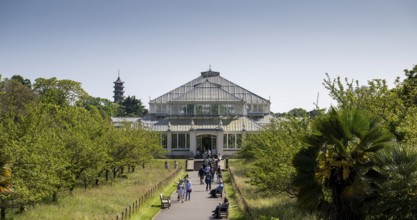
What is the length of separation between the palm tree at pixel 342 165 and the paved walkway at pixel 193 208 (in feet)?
32.2

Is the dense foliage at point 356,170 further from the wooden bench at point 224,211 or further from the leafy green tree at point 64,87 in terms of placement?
the leafy green tree at point 64,87

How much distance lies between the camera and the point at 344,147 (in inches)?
547

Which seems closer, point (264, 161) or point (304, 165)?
point (304, 165)

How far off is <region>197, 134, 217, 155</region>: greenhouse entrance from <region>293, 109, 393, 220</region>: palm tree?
51585 millimetres

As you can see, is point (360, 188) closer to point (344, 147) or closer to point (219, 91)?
point (344, 147)

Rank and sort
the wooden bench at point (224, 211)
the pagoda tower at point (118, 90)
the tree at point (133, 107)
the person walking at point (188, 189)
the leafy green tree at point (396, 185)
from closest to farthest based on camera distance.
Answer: the leafy green tree at point (396, 185), the wooden bench at point (224, 211), the person walking at point (188, 189), the tree at point (133, 107), the pagoda tower at point (118, 90)

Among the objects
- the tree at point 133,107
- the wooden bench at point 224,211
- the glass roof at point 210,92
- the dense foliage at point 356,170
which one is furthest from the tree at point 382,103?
the tree at point 133,107

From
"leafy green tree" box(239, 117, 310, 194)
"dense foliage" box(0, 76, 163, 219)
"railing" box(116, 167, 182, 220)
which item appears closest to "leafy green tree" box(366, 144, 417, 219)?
"leafy green tree" box(239, 117, 310, 194)

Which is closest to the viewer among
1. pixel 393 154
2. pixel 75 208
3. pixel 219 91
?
pixel 393 154

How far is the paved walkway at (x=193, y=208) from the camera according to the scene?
2372cm

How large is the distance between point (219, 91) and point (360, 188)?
59187 mm

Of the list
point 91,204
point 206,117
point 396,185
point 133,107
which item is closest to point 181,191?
point 91,204

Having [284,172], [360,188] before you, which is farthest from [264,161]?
[360,188]

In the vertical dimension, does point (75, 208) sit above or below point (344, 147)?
below
